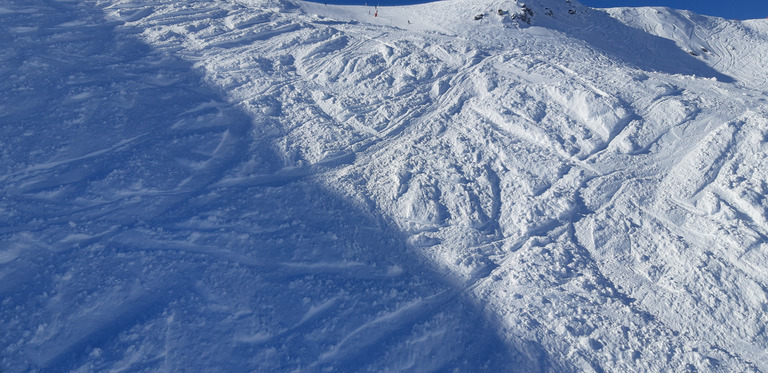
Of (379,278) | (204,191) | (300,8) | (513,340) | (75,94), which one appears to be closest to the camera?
(513,340)

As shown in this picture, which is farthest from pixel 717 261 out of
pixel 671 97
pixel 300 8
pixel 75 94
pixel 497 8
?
pixel 300 8

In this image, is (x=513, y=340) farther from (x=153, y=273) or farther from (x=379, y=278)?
(x=153, y=273)

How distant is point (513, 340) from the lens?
7.25 metres

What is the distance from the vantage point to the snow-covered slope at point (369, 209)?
706 centimetres

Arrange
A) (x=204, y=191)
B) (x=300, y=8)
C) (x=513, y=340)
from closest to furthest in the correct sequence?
(x=513, y=340)
(x=204, y=191)
(x=300, y=8)

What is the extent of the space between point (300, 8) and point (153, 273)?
42.5 ft

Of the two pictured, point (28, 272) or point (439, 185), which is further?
point (439, 185)

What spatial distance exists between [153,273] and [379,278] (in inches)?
150

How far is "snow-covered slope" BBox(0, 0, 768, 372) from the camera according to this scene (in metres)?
7.06

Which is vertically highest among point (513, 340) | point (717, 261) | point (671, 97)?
point (671, 97)

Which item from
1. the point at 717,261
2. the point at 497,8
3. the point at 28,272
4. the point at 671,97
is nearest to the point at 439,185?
the point at 717,261

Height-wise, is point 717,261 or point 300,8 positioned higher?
point 300,8

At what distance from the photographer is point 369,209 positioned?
9.23 metres

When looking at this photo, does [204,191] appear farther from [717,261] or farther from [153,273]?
[717,261]
